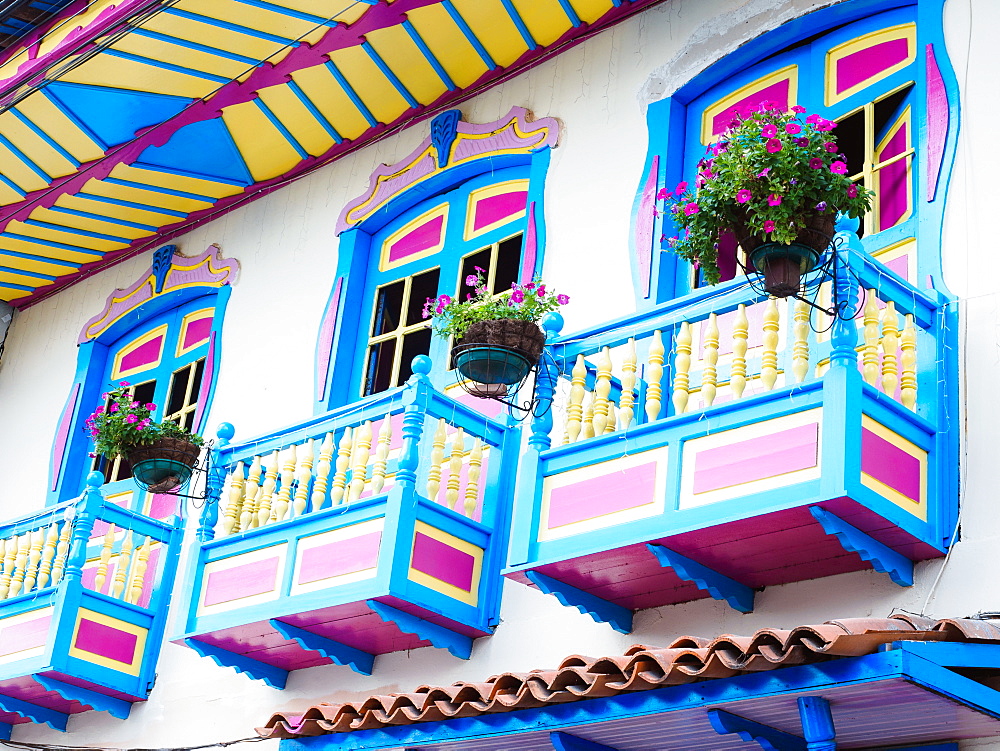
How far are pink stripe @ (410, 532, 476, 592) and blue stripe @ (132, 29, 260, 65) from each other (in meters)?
3.99

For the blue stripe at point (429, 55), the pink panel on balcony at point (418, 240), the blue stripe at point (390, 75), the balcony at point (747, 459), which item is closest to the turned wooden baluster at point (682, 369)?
the balcony at point (747, 459)

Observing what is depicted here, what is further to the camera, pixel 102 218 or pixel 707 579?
pixel 102 218

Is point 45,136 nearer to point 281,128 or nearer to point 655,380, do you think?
point 281,128

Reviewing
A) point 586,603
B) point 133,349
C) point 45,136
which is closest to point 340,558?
point 586,603

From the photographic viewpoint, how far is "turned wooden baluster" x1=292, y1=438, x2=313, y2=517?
7867mm

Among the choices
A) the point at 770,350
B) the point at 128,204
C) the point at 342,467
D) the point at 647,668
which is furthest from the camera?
the point at 128,204

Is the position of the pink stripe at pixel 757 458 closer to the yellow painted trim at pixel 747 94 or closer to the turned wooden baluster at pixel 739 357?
the turned wooden baluster at pixel 739 357

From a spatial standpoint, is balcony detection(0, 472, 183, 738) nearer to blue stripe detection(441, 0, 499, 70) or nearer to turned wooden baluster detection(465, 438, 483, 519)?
turned wooden baluster detection(465, 438, 483, 519)

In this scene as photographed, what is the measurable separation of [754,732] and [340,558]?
265cm

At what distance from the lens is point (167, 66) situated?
9.52 m

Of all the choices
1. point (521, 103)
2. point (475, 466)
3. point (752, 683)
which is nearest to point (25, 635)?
point (475, 466)

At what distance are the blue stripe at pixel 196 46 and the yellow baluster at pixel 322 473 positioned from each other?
314cm

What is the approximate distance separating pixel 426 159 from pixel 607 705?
16.7ft

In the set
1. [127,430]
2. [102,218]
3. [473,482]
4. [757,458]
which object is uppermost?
[102,218]
